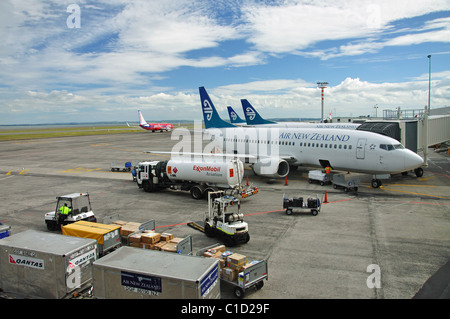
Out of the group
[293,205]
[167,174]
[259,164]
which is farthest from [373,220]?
[167,174]

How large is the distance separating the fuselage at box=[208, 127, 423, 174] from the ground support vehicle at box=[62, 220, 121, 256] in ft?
68.7

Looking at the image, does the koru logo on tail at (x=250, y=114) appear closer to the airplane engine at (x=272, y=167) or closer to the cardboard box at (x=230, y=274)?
the airplane engine at (x=272, y=167)

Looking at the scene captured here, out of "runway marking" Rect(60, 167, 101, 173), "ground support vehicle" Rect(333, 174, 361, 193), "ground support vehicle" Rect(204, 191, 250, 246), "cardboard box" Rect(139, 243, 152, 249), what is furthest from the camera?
"runway marking" Rect(60, 167, 101, 173)

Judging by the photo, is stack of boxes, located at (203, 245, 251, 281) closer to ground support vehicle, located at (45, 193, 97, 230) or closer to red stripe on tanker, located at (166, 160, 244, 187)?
ground support vehicle, located at (45, 193, 97, 230)

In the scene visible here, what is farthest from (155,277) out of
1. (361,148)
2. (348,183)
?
(361,148)

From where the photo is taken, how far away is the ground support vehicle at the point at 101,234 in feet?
47.5

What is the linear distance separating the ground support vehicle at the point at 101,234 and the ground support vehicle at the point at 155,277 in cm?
375

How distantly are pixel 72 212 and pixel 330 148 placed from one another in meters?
22.3

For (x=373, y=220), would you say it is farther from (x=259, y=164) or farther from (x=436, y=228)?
(x=259, y=164)

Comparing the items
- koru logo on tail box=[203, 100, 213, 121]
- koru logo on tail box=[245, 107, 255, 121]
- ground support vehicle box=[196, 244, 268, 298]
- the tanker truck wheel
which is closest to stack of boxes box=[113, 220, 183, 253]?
ground support vehicle box=[196, 244, 268, 298]

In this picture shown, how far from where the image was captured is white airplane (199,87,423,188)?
90.1 feet

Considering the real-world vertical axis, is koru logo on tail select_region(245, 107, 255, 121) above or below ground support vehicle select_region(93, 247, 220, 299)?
above

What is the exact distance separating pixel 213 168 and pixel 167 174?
493 cm
